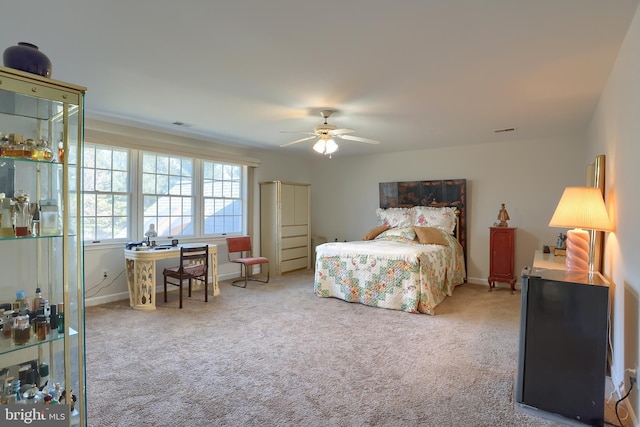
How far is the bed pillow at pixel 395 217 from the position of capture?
5.91 meters

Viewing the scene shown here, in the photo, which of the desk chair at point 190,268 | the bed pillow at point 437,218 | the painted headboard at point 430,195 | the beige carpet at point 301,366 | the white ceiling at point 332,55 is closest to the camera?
the white ceiling at point 332,55

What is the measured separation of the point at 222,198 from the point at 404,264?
3.35 metres

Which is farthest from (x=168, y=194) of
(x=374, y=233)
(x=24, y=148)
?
(x=24, y=148)

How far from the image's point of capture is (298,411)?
6.85 ft

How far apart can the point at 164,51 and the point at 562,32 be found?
2565 millimetres

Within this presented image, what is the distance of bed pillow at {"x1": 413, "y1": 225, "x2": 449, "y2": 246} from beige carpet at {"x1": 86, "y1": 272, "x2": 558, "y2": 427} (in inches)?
38.2

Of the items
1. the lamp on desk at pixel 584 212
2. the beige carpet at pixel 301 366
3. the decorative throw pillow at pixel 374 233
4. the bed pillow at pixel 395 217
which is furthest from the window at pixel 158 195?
the lamp on desk at pixel 584 212

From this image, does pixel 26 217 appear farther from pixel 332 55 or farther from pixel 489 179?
pixel 489 179

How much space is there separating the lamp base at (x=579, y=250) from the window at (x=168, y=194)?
4852 millimetres

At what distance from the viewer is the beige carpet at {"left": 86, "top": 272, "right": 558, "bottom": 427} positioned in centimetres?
207

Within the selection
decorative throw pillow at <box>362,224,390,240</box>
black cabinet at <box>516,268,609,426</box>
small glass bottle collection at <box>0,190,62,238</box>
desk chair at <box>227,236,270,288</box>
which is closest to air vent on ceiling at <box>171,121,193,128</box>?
desk chair at <box>227,236,270,288</box>

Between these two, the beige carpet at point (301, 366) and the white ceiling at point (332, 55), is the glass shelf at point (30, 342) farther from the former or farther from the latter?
the white ceiling at point (332, 55)

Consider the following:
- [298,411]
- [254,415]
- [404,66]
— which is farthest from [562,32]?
[254,415]

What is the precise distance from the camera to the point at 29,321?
5.24 feet
